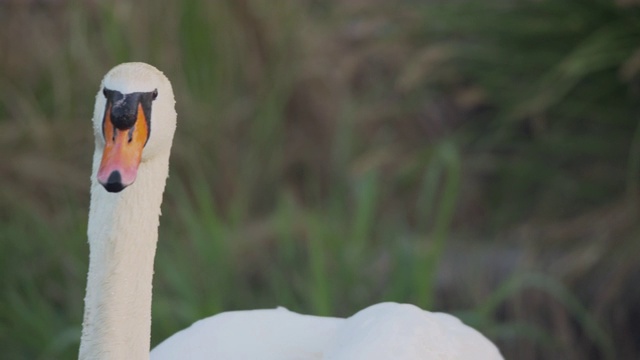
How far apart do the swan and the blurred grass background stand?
795 millimetres

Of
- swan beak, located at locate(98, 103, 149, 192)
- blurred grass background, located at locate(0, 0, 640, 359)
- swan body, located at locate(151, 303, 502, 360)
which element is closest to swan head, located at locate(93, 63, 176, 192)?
swan beak, located at locate(98, 103, 149, 192)

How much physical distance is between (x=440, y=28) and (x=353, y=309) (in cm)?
135

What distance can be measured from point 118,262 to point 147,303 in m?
0.12

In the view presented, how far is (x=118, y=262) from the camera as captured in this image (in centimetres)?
237

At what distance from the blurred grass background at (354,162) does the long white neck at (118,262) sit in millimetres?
1161

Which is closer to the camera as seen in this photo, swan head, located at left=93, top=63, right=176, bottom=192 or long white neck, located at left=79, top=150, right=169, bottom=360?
swan head, located at left=93, top=63, right=176, bottom=192

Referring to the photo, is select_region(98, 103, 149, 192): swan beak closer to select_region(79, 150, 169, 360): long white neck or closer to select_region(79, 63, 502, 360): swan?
select_region(79, 63, 502, 360): swan

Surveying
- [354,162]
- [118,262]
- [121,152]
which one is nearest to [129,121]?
[121,152]

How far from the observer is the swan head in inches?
83.6

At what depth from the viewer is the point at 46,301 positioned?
3.89 meters

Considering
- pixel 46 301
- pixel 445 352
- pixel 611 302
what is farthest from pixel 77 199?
pixel 445 352

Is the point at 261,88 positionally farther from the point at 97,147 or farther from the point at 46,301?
the point at 97,147

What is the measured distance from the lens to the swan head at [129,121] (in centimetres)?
212

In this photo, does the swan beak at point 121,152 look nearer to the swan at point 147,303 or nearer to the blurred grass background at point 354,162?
the swan at point 147,303
